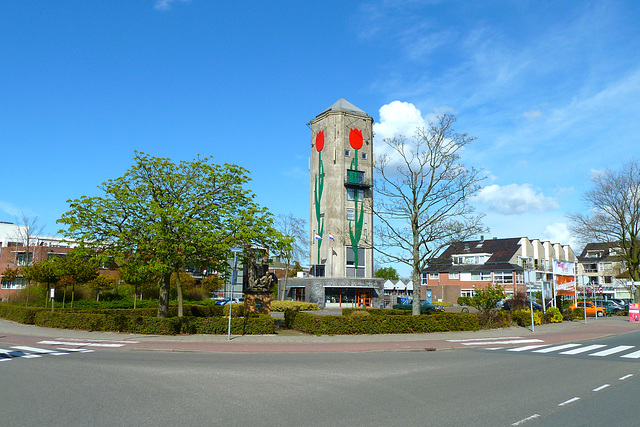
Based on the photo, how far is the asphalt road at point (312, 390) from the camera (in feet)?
23.8

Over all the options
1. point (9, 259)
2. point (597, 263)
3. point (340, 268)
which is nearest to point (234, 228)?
point (340, 268)

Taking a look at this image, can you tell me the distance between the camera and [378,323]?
22.0 metres

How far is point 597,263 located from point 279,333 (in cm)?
9453

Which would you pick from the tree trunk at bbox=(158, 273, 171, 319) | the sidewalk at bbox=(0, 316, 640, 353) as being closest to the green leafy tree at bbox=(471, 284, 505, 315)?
the sidewalk at bbox=(0, 316, 640, 353)

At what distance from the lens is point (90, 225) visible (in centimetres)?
2158

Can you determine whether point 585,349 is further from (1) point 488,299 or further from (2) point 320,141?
(2) point 320,141

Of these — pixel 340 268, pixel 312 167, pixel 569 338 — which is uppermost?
pixel 312 167

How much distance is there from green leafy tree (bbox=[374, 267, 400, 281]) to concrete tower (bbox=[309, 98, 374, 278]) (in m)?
77.9

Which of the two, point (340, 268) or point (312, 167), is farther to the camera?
point (312, 167)

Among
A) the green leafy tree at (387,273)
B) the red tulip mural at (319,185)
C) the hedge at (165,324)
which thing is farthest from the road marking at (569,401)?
the green leafy tree at (387,273)

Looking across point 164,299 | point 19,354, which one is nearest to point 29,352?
point 19,354

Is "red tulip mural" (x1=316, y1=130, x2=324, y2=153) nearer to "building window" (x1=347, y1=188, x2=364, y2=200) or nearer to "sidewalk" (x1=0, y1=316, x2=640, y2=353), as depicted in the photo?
"building window" (x1=347, y1=188, x2=364, y2=200)

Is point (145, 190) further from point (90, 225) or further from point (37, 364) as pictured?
point (37, 364)

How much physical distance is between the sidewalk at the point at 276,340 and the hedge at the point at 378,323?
0.60 meters
